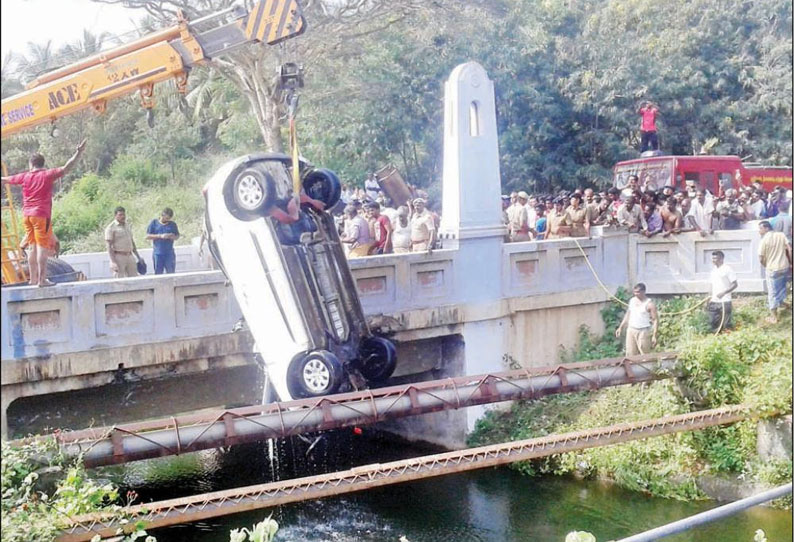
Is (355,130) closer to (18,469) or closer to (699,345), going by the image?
(699,345)

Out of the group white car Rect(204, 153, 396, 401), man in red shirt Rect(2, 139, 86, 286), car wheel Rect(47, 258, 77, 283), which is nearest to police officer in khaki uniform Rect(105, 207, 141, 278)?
car wheel Rect(47, 258, 77, 283)

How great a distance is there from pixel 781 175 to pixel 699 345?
11.6 m

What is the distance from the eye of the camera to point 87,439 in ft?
24.8

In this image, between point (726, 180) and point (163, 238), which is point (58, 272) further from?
point (726, 180)

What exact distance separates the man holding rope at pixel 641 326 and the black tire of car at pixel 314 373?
436 cm

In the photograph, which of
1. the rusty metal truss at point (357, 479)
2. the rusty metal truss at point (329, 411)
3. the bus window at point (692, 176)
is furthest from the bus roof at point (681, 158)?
the rusty metal truss at point (357, 479)

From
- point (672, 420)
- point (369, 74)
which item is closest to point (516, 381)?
point (672, 420)

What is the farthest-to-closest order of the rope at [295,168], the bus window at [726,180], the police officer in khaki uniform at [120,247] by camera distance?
1. the bus window at [726,180]
2. the police officer in khaki uniform at [120,247]
3. the rope at [295,168]

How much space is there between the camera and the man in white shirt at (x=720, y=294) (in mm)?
12500

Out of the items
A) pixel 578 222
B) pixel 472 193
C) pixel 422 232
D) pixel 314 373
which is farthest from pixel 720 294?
pixel 314 373

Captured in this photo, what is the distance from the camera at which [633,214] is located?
569 inches

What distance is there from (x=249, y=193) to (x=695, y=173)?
1361 cm

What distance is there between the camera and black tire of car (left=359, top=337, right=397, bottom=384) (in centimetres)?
1018

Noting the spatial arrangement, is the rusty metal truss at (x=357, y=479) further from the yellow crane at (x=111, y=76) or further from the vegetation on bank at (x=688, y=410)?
the yellow crane at (x=111, y=76)
